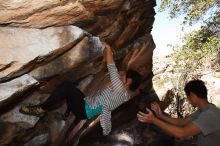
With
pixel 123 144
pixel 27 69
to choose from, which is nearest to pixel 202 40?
pixel 123 144

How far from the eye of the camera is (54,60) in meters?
8.64

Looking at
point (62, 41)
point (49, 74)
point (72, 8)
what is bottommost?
point (49, 74)

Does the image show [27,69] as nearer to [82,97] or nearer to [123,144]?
[82,97]

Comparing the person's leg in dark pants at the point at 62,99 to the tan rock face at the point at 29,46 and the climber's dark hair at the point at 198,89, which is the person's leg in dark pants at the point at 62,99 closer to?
the tan rock face at the point at 29,46

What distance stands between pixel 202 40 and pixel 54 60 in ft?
39.5

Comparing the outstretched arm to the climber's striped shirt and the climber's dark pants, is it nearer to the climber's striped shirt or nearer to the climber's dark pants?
the climber's striped shirt

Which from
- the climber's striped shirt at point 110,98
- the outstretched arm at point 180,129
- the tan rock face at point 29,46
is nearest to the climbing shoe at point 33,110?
the tan rock face at point 29,46

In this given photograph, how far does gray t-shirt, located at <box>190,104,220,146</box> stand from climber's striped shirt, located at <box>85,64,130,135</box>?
1.94 m

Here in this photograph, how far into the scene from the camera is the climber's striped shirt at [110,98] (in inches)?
286

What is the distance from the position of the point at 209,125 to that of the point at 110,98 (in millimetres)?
2411

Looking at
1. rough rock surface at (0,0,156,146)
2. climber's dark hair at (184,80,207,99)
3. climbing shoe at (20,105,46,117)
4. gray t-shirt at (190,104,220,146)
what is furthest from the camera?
rough rock surface at (0,0,156,146)

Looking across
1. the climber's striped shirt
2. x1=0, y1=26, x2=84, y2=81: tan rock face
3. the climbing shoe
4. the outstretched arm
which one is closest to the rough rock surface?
x1=0, y1=26, x2=84, y2=81: tan rock face

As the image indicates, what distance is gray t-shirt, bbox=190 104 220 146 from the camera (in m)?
6.00

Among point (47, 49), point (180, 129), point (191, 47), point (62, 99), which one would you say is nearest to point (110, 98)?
point (62, 99)
